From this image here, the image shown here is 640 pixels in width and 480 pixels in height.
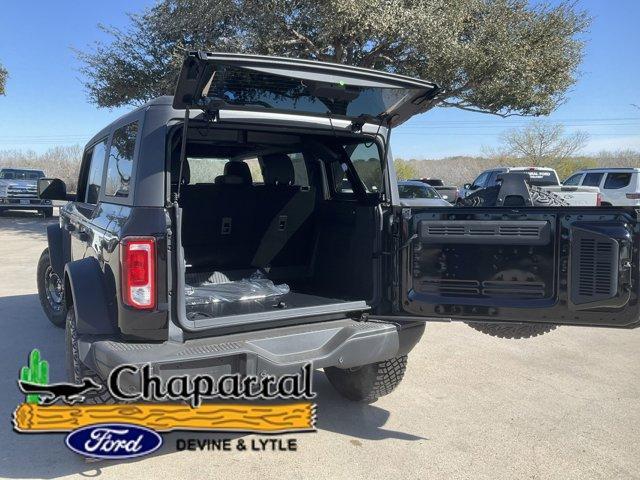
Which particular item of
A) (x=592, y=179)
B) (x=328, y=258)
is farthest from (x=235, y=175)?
(x=592, y=179)

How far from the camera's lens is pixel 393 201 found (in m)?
3.80

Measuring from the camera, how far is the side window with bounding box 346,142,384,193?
13.0 feet

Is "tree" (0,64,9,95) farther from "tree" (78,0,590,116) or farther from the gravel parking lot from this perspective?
the gravel parking lot

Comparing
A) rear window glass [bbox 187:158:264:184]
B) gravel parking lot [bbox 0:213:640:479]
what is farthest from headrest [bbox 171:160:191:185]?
gravel parking lot [bbox 0:213:640:479]

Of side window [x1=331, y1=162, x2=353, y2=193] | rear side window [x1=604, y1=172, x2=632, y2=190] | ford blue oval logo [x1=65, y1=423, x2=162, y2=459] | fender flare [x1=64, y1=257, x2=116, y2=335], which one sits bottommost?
ford blue oval logo [x1=65, y1=423, x2=162, y2=459]

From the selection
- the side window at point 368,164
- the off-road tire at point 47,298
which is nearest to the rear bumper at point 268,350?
the side window at point 368,164

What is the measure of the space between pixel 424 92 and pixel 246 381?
1.96 meters

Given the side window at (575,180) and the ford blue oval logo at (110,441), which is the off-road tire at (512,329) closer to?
the ford blue oval logo at (110,441)

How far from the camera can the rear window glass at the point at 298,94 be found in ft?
9.75

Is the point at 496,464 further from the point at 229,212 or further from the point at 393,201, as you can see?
the point at 229,212

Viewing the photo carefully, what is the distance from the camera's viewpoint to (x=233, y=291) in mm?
4164

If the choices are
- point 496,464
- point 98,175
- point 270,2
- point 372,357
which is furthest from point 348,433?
point 270,2

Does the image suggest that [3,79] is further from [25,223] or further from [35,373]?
[35,373]

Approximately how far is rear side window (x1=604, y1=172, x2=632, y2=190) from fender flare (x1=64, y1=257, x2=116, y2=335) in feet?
49.6
